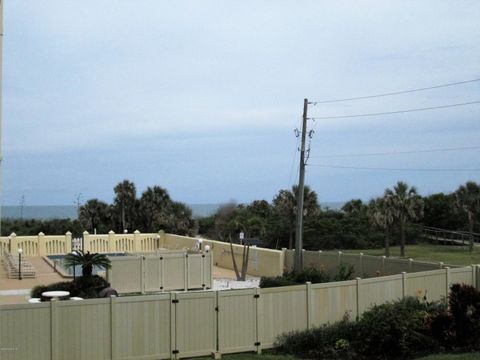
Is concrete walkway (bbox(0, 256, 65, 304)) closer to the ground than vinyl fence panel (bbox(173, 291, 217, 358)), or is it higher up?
closer to the ground

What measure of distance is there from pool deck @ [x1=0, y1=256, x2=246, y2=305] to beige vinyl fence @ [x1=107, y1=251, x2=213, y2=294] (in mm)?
3204

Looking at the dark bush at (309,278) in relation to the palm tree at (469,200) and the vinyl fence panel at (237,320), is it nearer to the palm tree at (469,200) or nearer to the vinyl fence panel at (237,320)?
the vinyl fence panel at (237,320)

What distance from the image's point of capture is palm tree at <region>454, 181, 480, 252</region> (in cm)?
5256

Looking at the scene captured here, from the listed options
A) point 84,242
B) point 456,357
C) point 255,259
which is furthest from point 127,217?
point 456,357

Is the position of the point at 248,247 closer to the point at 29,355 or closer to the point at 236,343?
the point at 236,343

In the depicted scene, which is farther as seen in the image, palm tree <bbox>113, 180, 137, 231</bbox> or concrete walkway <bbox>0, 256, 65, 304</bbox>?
palm tree <bbox>113, 180, 137, 231</bbox>

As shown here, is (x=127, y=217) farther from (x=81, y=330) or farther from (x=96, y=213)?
(x=81, y=330)

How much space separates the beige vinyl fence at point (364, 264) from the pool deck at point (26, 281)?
3888mm

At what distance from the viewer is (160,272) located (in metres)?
22.7

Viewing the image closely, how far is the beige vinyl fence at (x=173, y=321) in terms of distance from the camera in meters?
10.9

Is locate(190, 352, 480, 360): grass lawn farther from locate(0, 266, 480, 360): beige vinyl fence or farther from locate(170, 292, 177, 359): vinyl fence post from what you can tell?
locate(170, 292, 177, 359): vinyl fence post

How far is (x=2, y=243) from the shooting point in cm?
3569

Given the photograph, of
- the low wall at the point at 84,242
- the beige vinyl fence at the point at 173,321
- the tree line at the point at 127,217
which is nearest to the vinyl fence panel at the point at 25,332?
the beige vinyl fence at the point at 173,321

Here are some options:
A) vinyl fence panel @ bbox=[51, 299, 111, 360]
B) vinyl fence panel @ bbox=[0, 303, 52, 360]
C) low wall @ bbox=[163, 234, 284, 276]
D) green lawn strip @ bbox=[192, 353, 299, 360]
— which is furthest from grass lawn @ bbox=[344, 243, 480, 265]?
vinyl fence panel @ bbox=[0, 303, 52, 360]
